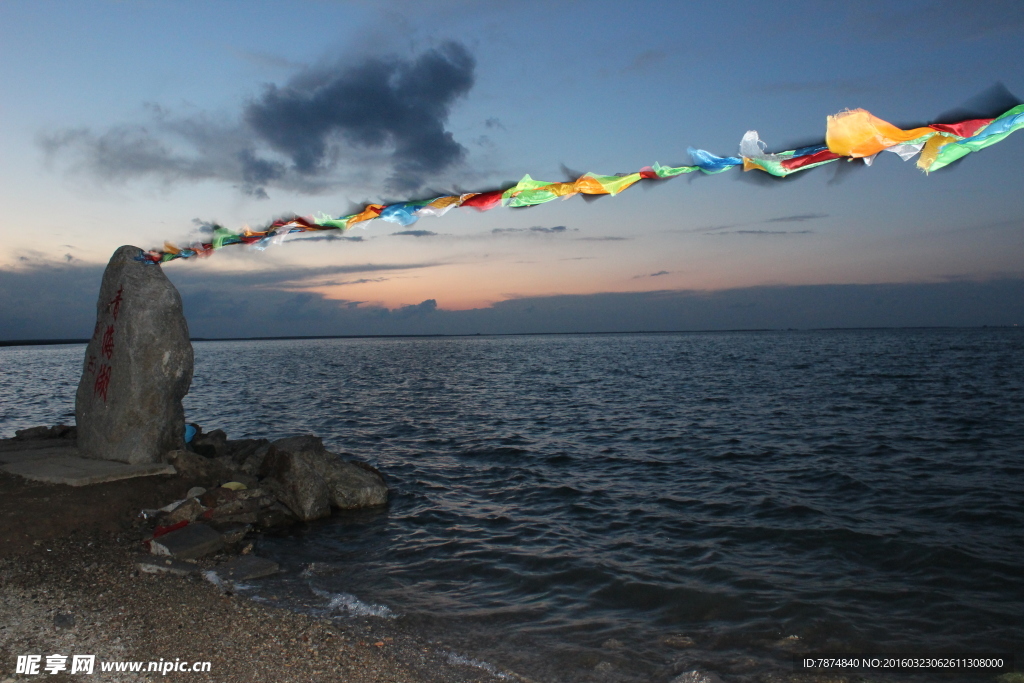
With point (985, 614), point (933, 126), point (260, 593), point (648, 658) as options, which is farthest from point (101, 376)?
point (985, 614)

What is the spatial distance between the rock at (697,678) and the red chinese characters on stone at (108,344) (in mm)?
10135

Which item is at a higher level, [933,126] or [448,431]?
[933,126]

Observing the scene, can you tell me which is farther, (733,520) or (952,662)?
(733,520)

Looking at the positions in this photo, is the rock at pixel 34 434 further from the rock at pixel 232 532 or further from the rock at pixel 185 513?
the rock at pixel 232 532

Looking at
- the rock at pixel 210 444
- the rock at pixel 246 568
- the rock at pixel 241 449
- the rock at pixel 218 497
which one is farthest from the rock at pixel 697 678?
the rock at pixel 210 444

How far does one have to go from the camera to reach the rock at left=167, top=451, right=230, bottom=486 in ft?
33.4

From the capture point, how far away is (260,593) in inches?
277

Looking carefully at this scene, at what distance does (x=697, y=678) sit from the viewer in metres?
5.45

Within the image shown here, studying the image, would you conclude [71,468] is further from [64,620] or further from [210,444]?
[64,620]

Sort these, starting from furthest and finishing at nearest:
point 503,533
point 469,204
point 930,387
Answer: point 930,387 → point 503,533 → point 469,204

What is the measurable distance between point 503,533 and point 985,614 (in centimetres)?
621

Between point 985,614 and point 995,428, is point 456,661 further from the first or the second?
point 995,428

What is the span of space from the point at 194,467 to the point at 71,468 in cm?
174

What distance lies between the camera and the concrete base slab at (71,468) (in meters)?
9.23
